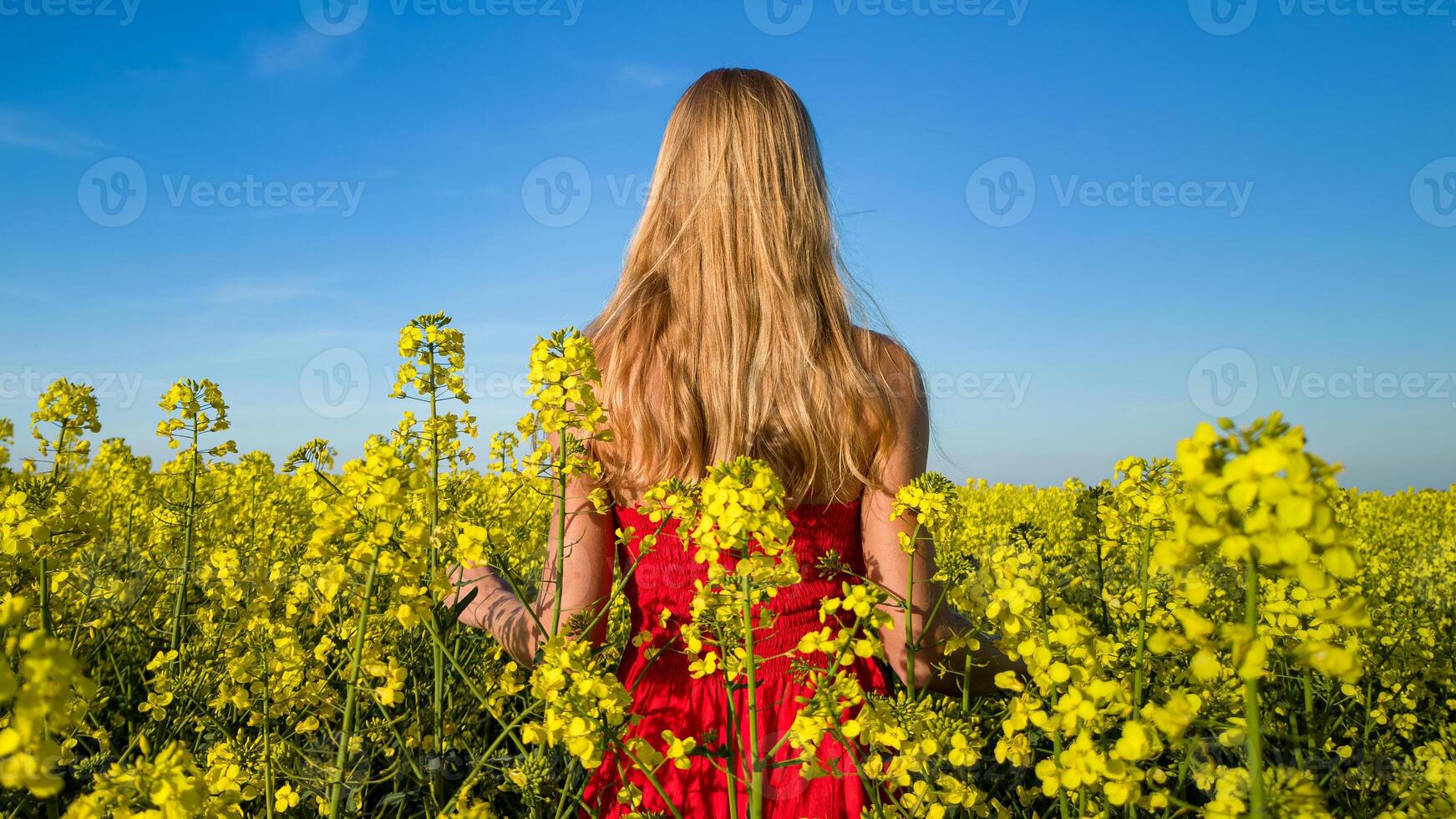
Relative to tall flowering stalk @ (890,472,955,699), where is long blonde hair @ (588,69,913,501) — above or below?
above

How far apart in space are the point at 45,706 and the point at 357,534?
22.9 inches

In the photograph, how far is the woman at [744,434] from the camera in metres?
1.98

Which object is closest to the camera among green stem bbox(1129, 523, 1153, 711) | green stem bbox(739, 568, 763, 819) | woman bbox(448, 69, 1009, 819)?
green stem bbox(739, 568, 763, 819)

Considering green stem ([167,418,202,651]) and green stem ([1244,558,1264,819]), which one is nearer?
green stem ([1244,558,1264,819])

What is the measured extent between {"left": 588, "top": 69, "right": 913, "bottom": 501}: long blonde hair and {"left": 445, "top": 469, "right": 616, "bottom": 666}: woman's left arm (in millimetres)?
142

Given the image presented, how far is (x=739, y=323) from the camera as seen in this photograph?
2.12m

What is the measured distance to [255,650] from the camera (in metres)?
2.21

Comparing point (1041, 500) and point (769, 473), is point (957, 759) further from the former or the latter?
point (1041, 500)

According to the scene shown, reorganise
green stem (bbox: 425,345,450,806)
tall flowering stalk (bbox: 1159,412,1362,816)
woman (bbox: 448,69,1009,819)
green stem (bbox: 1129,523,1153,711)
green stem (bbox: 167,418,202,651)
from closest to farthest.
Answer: tall flowering stalk (bbox: 1159,412,1362,816) → green stem (bbox: 425,345,450,806) → green stem (bbox: 1129,523,1153,711) → woman (bbox: 448,69,1009,819) → green stem (bbox: 167,418,202,651)

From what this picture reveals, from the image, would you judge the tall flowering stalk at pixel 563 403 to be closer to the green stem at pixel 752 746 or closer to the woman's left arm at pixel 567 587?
the woman's left arm at pixel 567 587

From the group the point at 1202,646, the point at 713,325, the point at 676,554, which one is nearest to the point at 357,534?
the point at 676,554

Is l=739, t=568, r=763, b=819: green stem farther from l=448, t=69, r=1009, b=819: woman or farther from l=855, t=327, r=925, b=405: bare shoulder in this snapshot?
l=855, t=327, r=925, b=405: bare shoulder

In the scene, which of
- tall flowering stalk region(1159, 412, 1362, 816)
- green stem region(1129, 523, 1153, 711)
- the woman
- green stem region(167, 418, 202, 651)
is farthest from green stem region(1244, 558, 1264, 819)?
green stem region(167, 418, 202, 651)

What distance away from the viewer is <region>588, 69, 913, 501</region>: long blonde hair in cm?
205
